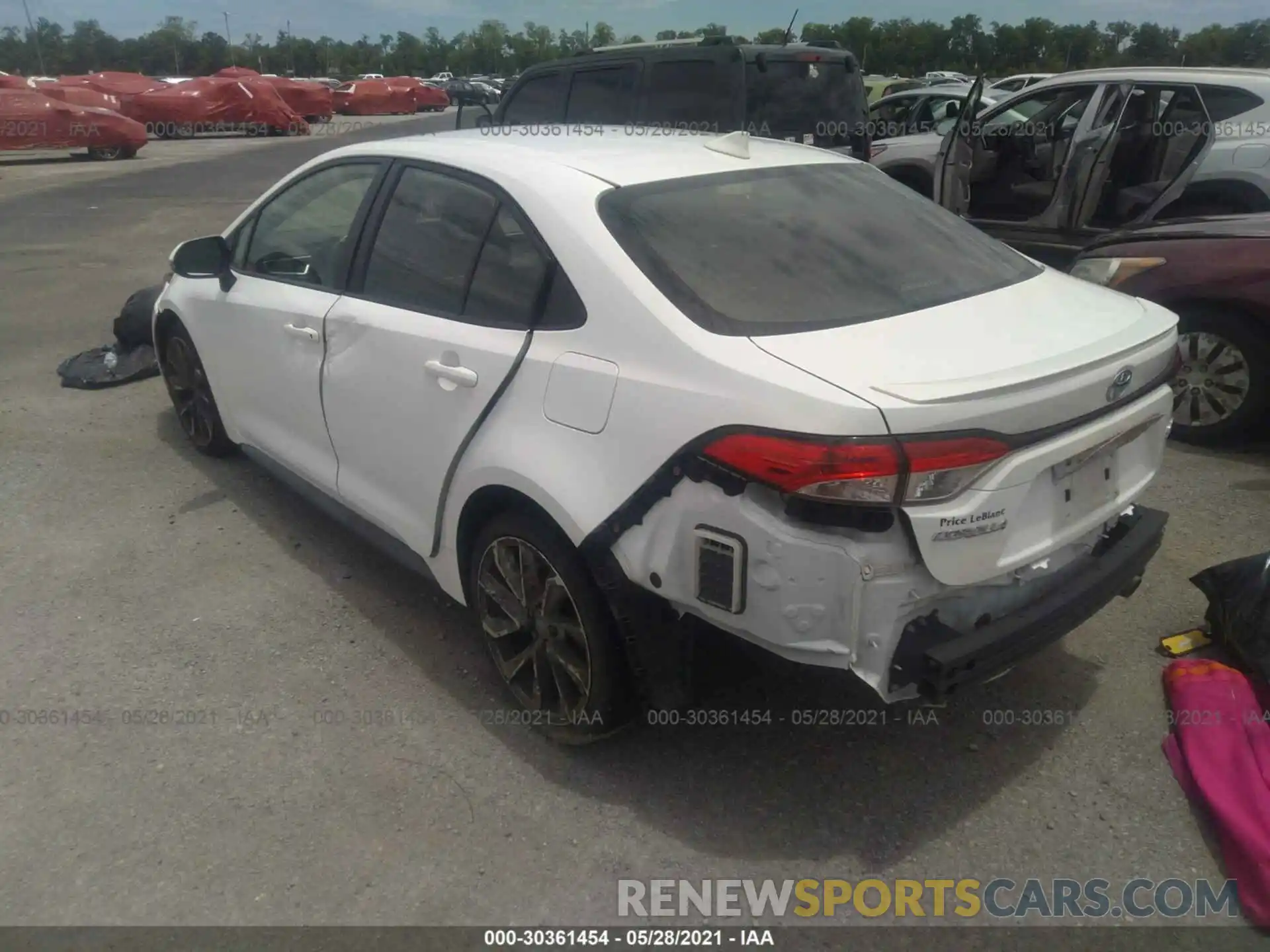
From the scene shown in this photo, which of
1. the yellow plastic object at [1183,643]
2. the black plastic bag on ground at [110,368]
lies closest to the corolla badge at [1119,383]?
the yellow plastic object at [1183,643]

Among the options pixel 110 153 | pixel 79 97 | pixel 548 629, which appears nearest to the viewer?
pixel 548 629

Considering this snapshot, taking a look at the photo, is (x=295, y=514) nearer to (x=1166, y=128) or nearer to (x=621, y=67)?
(x=621, y=67)

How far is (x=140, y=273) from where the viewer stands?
392 inches

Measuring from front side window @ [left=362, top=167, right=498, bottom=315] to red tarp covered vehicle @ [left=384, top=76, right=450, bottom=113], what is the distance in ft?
155

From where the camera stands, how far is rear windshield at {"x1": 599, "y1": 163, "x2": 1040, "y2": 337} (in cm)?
255

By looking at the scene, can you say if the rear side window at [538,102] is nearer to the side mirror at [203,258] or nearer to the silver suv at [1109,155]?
the silver suv at [1109,155]

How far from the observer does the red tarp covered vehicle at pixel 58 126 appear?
→ 2131 centimetres

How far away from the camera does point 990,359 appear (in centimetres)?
237

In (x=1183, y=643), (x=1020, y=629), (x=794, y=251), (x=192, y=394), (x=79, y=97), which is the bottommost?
(x=1183, y=643)

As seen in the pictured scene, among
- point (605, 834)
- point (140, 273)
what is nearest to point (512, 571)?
point (605, 834)

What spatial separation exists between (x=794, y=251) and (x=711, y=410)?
79 centimetres

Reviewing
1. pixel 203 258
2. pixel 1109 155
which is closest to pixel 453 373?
pixel 203 258

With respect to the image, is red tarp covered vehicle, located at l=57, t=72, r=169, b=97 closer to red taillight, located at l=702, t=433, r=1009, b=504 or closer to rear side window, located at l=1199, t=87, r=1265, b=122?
rear side window, located at l=1199, t=87, r=1265, b=122

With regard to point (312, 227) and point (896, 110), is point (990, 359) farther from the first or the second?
point (896, 110)
